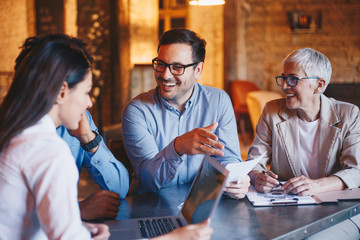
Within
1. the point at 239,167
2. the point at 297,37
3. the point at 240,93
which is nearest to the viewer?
the point at 239,167

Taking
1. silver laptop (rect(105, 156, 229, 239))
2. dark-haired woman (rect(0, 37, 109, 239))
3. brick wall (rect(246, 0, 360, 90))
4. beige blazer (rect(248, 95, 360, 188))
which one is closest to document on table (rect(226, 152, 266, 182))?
silver laptop (rect(105, 156, 229, 239))

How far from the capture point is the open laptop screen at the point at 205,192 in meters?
1.27

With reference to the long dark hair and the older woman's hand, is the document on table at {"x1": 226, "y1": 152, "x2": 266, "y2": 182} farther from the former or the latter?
the long dark hair

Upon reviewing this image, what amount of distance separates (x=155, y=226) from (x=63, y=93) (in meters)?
0.61

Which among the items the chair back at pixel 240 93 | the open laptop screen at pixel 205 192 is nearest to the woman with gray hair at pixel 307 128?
the open laptop screen at pixel 205 192

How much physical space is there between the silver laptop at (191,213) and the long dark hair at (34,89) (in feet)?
1.69

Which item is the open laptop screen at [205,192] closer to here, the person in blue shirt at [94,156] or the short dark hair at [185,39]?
the person in blue shirt at [94,156]

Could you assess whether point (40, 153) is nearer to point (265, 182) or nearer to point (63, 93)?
point (63, 93)

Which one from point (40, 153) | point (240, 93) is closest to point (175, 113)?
point (40, 153)

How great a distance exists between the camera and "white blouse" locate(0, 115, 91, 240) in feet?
3.44

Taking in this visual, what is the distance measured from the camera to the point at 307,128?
7.57 ft

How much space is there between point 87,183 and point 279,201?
11.4ft

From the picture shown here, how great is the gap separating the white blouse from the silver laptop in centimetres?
35

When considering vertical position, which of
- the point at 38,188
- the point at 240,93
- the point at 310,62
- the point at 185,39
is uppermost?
the point at 185,39
